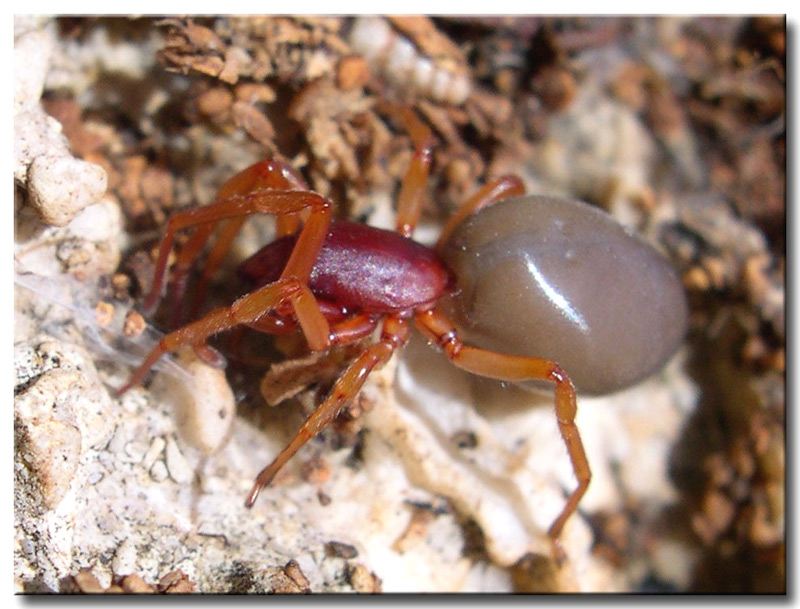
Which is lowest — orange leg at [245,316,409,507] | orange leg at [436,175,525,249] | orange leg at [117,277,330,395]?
orange leg at [245,316,409,507]

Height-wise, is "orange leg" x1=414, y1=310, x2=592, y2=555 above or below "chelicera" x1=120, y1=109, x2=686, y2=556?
below

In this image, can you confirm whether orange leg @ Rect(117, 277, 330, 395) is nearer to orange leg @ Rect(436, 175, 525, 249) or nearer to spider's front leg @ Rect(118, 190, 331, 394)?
spider's front leg @ Rect(118, 190, 331, 394)

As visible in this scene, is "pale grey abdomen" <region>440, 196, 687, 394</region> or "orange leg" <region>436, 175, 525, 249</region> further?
"orange leg" <region>436, 175, 525, 249</region>

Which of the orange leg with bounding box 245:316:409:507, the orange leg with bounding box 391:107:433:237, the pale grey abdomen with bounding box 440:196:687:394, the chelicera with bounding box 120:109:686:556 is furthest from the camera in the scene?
the orange leg with bounding box 391:107:433:237

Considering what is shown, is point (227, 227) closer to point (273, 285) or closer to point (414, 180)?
point (273, 285)

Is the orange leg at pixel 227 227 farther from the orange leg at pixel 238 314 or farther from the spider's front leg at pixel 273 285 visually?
the orange leg at pixel 238 314

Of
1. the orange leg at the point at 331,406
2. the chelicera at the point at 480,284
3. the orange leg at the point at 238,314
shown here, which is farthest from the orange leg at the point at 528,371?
the orange leg at the point at 238,314

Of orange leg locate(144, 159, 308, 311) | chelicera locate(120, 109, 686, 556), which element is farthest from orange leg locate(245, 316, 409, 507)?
orange leg locate(144, 159, 308, 311)

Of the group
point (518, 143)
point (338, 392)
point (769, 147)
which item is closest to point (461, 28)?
point (518, 143)
